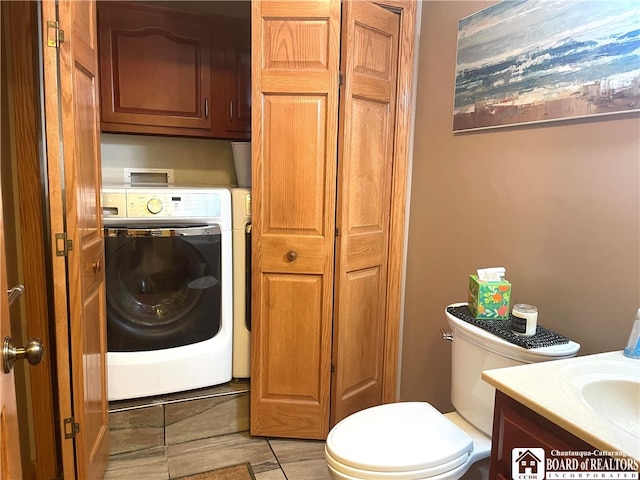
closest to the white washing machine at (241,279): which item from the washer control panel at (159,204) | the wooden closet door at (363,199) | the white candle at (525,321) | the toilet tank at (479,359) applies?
the washer control panel at (159,204)

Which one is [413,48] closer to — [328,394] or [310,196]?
[310,196]

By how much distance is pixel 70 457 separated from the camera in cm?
143

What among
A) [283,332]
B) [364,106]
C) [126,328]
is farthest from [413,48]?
[126,328]

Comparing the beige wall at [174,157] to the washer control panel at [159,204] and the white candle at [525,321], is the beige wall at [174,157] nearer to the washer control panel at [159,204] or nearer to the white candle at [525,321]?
the washer control panel at [159,204]

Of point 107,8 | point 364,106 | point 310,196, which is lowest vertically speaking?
point 310,196

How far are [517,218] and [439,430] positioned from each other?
74cm

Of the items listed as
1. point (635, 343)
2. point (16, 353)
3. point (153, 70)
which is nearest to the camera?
point (16, 353)

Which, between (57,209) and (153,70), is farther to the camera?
(153,70)

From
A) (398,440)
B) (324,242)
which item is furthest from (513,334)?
(324,242)

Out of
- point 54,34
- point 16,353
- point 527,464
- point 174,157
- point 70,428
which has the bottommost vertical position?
point 70,428

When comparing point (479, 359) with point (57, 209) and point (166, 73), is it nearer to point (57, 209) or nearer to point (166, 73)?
point (57, 209)

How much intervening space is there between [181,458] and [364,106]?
64.0 inches

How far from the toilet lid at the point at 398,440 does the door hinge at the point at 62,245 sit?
94 centimetres

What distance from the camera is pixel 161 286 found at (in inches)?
88.6
